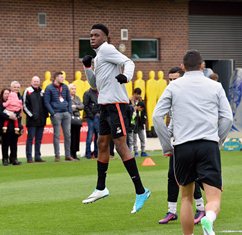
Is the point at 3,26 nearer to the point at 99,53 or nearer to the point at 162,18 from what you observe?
the point at 162,18

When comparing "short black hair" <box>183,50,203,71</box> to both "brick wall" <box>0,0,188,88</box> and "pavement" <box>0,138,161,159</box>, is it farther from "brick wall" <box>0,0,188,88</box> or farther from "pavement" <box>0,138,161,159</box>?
"brick wall" <box>0,0,188,88</box>

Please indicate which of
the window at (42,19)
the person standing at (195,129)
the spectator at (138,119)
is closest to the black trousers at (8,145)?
the spectator at (138,119)

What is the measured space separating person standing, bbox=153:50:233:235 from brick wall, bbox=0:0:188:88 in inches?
882

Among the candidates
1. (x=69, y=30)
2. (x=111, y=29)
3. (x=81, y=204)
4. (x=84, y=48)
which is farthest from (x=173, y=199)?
(x=111, y=29)

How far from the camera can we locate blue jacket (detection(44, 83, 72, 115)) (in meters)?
21.8

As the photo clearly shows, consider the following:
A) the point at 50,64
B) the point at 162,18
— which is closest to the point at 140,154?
the point at 50,64

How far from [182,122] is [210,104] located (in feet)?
1.06

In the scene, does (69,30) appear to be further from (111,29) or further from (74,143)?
(74,143)

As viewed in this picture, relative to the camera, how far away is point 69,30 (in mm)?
32250

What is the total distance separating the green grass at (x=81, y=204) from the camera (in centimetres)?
1116

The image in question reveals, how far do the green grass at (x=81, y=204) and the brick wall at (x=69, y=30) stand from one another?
36.8ft

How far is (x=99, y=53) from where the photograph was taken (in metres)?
12.0

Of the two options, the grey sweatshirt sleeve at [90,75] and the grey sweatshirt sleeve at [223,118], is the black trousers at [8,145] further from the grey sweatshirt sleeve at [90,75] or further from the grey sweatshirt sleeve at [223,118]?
the grey sweatshirt sleeve at [223,118]

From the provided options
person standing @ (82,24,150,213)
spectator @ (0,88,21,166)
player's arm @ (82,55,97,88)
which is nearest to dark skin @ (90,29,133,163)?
person standing @ (82,24,150,213)
